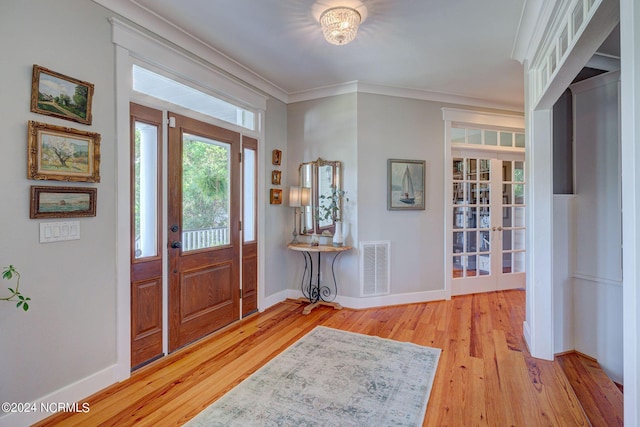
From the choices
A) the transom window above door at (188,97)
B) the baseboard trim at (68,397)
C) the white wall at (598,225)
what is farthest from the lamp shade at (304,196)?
the white wall at (598,225)

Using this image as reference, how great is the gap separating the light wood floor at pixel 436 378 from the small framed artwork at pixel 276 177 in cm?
155

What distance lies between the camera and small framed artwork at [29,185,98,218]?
175 cm

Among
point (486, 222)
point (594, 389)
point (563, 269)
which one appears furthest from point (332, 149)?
point (594, 389)

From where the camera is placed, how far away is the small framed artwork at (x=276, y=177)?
3820mm

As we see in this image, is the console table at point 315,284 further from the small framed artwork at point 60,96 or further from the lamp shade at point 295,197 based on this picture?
the small framed artwork at point 60,96

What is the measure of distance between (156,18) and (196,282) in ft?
7.13

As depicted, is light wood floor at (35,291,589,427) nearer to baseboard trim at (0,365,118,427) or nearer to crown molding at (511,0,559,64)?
baseboard trim at (0,365,118,427)

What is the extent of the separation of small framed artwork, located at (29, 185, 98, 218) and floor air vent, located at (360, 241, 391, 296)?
2.69 meters

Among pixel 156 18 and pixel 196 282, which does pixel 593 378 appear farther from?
pixel 156 18

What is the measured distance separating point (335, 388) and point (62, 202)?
6.86ft

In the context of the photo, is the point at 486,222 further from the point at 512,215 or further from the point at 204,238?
the point at 204,238

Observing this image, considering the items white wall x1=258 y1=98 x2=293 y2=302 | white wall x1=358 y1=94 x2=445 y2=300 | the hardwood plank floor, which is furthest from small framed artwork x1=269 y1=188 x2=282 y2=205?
the hardwood plank floor

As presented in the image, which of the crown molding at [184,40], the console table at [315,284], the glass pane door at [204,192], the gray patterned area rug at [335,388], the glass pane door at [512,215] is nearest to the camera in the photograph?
the gray patterned area rug at [335,388]

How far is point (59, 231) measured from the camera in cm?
186
